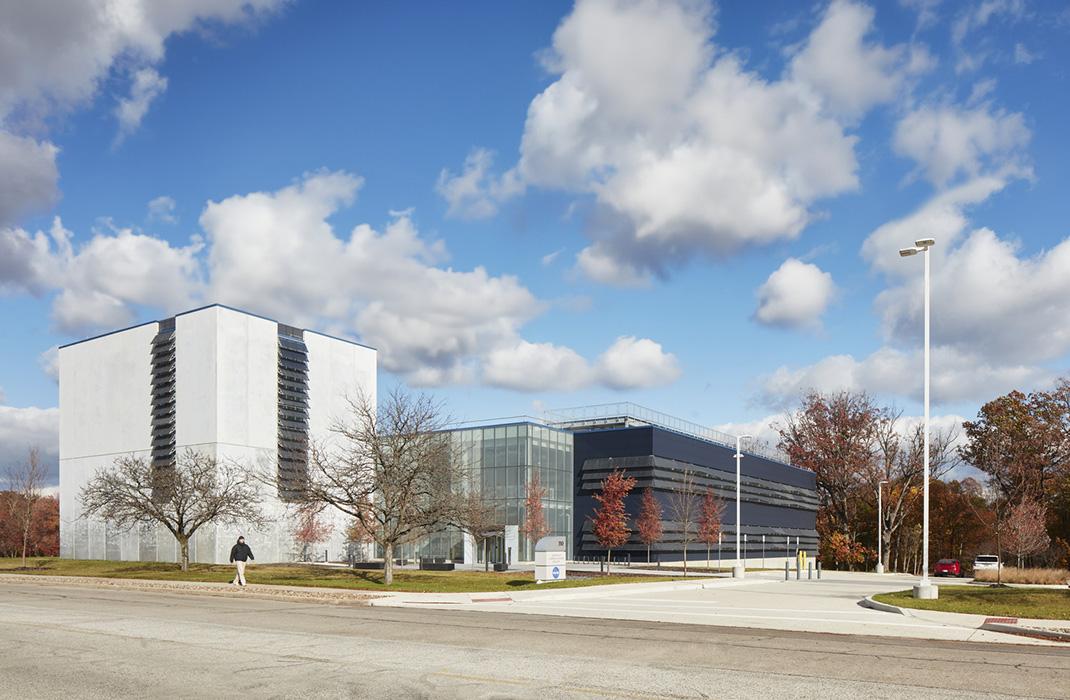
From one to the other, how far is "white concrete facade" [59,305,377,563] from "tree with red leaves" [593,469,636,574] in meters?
20.0

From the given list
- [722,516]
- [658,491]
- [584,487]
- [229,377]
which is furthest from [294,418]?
[722,516]

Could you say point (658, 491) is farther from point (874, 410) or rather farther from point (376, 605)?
point (376, 605)

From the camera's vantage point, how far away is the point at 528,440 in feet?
208

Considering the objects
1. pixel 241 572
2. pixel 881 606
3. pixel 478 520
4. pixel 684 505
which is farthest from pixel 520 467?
pixel 881 606

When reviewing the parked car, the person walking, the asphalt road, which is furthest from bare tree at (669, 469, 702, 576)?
the asphalt road

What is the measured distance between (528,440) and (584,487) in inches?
283

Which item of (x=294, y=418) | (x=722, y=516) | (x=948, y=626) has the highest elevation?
(x=294, y=418)

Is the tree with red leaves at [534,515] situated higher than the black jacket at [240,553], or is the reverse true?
the black jacket at [240,553]

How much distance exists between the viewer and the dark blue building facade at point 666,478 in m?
64.7

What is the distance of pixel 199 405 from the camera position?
Answer: 6112cm

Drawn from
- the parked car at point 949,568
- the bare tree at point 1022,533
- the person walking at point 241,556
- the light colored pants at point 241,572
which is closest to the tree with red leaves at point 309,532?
the light colored pants at point 241,572

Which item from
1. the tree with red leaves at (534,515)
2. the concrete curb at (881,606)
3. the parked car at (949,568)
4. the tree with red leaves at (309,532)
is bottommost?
the parked car at (949,568)

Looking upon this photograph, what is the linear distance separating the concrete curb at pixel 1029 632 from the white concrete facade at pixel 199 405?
4834 cm

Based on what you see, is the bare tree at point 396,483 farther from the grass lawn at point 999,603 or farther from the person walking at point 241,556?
the grass lawn at point 999,603
